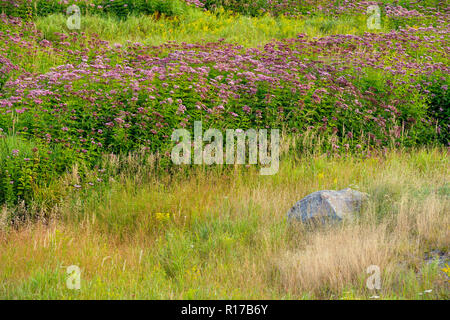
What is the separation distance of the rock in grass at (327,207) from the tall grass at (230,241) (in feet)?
0.45

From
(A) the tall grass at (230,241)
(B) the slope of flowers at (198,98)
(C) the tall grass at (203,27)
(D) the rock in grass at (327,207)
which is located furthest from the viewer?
(C) the tall grass at (203,27)

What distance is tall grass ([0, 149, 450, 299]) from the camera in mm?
4125

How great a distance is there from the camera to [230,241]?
16.2ft

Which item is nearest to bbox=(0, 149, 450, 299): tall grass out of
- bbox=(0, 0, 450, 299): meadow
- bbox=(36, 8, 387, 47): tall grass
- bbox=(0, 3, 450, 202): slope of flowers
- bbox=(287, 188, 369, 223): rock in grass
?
bbox=(0, 0, 450, 299): meadow

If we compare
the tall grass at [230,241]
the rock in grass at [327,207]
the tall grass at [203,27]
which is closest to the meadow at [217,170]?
the tall grass at [230,241]

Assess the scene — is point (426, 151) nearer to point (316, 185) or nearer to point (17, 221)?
point (316, 185)

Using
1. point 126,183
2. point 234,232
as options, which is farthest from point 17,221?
point 234,232

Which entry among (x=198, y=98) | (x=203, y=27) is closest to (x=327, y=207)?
(x=198, y=98)

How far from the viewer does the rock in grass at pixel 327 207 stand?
5242mm

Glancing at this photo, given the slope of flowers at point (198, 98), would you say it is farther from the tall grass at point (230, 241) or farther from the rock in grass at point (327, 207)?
the rock in grass at point (327, 207)

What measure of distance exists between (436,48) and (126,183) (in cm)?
808

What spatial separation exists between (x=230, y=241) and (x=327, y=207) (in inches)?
44.8

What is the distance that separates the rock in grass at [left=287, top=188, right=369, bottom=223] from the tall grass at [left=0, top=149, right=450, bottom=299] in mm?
138

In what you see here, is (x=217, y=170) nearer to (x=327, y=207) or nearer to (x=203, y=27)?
(x=327, y=207)
